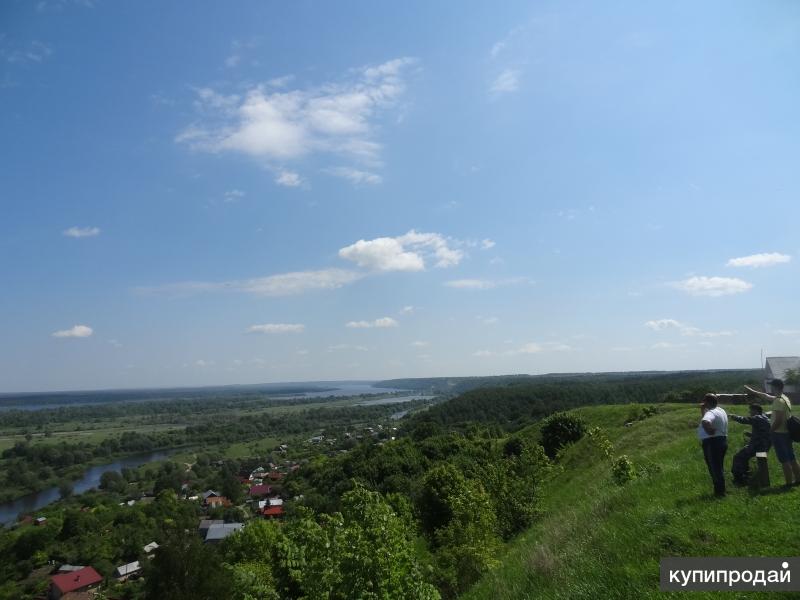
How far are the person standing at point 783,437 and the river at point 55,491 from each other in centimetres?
10254

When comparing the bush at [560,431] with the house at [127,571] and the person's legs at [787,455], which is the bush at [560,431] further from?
the house at [127,571]

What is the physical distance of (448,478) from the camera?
3806cm

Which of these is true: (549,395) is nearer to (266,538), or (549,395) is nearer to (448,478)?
(448,478)

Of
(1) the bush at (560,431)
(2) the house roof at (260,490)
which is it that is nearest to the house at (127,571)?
(2) the house roof at (260,490)

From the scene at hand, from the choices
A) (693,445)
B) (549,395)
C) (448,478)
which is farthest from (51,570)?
(549,395)

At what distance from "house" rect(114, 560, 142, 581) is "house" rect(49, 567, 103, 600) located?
2.48 meters

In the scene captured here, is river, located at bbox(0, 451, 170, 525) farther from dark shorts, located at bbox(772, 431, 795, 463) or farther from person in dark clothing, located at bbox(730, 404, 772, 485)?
dark shorts, located at bbox(772, 431, 795, 463)

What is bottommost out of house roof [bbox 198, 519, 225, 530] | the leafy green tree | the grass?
house roof [bbox 198, 519, 225, 530]

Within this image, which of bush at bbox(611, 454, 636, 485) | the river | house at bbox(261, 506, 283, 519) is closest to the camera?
bush at bbox(611, 454, 636, 485)

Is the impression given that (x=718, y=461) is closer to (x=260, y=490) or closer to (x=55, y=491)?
(x=260, y=490)

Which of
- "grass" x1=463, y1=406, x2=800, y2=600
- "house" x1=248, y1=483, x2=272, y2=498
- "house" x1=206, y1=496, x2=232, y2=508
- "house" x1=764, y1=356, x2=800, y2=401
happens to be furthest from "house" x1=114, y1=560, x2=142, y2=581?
"house" x1=764, y1=356, x2=800, y2=401

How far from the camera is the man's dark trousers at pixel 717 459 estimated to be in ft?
32.0

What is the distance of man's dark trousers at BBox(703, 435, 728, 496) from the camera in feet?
32.0

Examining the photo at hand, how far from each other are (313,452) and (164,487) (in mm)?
44673
